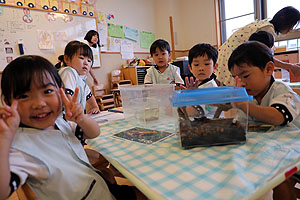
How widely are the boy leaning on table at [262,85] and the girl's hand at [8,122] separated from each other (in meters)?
0.73

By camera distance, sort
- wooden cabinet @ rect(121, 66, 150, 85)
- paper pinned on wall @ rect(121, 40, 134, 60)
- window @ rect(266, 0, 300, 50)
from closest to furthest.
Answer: window @ rect(266, 0, 300, 50)
wooden cabinet @ rect(121, 66, 150, 85)
paper pinned on wall @ rect(121, 40, 134, 60)

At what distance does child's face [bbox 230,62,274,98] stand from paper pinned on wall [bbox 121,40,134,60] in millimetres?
3064

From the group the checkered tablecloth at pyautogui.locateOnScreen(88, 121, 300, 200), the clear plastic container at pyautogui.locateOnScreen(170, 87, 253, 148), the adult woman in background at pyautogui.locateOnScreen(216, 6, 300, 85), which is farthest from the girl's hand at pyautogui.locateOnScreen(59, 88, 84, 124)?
the adult woman in background at pyautogui.locateOnScreen(216, 6, 300, 85)

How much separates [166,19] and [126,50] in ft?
3.85

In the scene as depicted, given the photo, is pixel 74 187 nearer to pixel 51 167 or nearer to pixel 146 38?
pixel 51 167

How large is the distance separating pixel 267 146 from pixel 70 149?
60 cm

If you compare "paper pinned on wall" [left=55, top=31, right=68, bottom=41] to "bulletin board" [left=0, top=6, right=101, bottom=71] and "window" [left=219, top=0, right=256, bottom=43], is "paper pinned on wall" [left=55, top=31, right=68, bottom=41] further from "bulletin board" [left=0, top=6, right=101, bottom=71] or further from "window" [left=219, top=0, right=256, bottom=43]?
"window" [left=219, top=0, right=256, bottom=43]

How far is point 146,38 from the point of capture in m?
4.12

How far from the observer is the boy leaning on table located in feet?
2.43

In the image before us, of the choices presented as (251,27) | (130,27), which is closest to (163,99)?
(251,27)

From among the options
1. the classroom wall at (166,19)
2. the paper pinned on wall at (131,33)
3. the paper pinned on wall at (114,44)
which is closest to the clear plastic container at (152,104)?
the classroom wall at (166,19)

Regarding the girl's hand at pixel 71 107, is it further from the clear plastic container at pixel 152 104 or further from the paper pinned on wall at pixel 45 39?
the paper pinned on wall at pixel 45 39

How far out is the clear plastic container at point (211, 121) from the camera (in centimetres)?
60

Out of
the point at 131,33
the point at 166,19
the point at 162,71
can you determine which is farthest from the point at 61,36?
the point at 166,19
